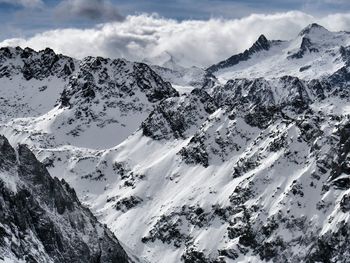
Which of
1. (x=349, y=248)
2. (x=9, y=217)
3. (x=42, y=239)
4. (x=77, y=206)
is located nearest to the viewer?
(x=9, y=217)

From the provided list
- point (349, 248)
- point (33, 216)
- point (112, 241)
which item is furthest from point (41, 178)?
point (349, 248)

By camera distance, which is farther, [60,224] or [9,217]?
[60,224]

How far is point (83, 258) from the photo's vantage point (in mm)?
147625

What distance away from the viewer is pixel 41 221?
141750 mm

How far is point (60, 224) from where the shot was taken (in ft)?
486

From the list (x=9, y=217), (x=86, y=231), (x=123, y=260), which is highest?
(x=9, y=217)

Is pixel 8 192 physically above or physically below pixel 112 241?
above

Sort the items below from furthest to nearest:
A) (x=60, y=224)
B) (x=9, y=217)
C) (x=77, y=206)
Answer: (x=77, y=206) → (x=60, y=224) → (x=9, y=217)

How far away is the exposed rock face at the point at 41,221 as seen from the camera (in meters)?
126

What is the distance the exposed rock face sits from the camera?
12650cm

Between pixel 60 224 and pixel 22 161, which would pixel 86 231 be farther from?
pixel 22 161

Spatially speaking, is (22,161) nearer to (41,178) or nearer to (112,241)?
(41,178)

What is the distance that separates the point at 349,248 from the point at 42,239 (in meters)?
100

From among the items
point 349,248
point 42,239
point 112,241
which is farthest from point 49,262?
point 349,248
